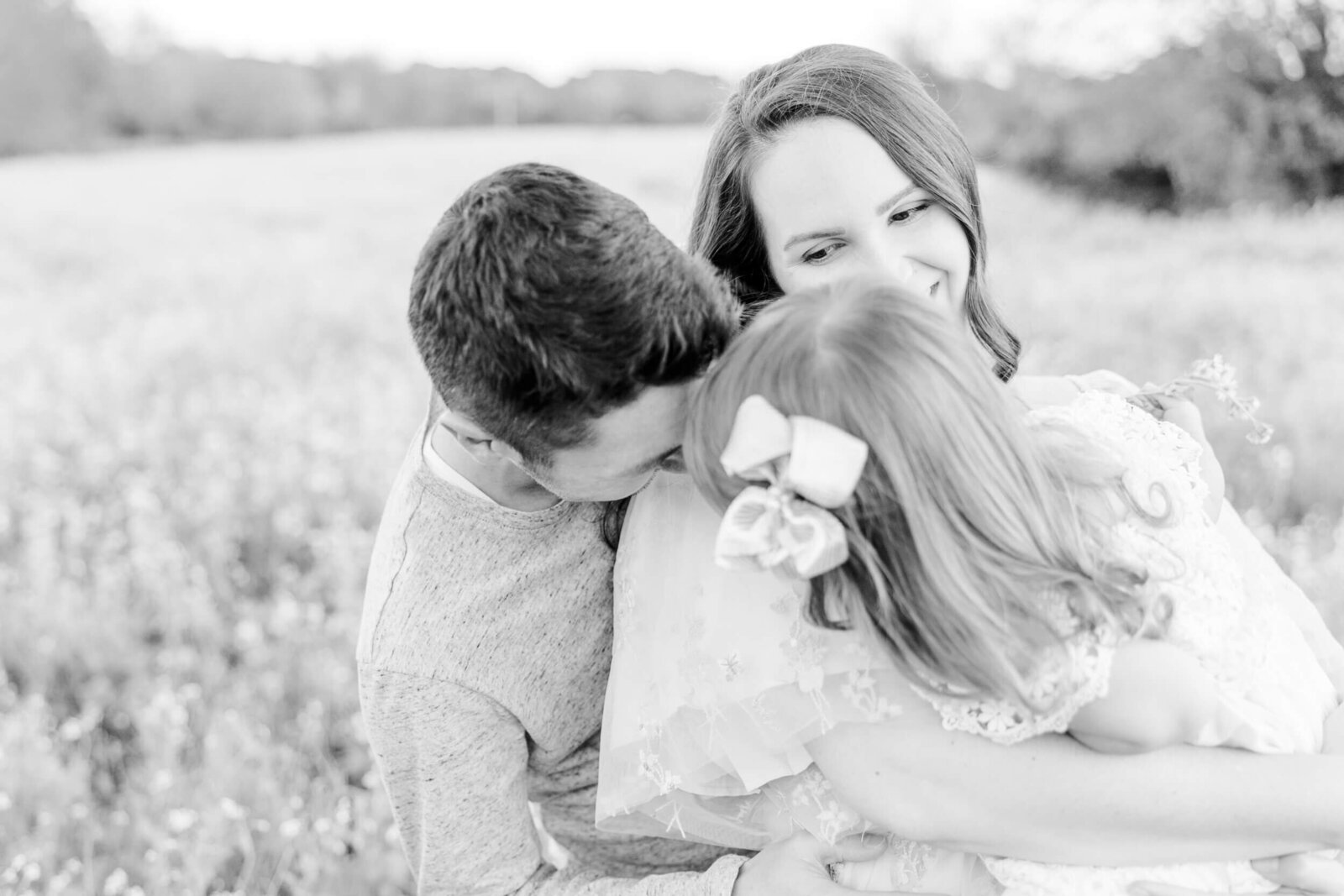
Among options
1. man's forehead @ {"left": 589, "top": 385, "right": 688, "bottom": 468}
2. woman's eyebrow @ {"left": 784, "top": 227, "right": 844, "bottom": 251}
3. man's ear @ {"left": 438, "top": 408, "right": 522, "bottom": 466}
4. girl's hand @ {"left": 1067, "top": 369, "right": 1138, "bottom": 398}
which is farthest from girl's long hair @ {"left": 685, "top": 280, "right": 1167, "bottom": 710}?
girl's hand @ {"left": 1067, "top": 369, "right": 1138, "bottom": 398}

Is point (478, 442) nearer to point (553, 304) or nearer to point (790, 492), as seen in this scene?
point (553, 304)

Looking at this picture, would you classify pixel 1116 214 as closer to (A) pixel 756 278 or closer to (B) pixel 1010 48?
(B) pixel 1010 48

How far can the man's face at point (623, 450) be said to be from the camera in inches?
72.5

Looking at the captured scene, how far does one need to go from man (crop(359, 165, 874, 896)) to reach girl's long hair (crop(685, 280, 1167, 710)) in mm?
183

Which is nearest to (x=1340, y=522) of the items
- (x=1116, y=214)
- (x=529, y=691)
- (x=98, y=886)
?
(x=529, y=691)

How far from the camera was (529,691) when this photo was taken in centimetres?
215

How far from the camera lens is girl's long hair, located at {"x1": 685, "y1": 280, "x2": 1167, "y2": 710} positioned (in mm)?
1637

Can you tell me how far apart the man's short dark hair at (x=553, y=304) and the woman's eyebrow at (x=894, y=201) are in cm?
67

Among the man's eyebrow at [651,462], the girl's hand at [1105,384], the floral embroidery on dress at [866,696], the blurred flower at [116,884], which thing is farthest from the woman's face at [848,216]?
the blurred flower at [116,884]

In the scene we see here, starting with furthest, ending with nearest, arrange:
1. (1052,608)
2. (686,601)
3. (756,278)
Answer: (756,278), (686,601), (1052,608)

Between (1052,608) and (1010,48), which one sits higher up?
(1010,48)

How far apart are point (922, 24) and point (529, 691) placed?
38060 mm

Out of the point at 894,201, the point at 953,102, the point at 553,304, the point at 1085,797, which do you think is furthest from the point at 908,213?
the point at 953,102

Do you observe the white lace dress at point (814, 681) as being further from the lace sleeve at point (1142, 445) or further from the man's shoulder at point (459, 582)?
the man's shoulder at point (459, 582)
